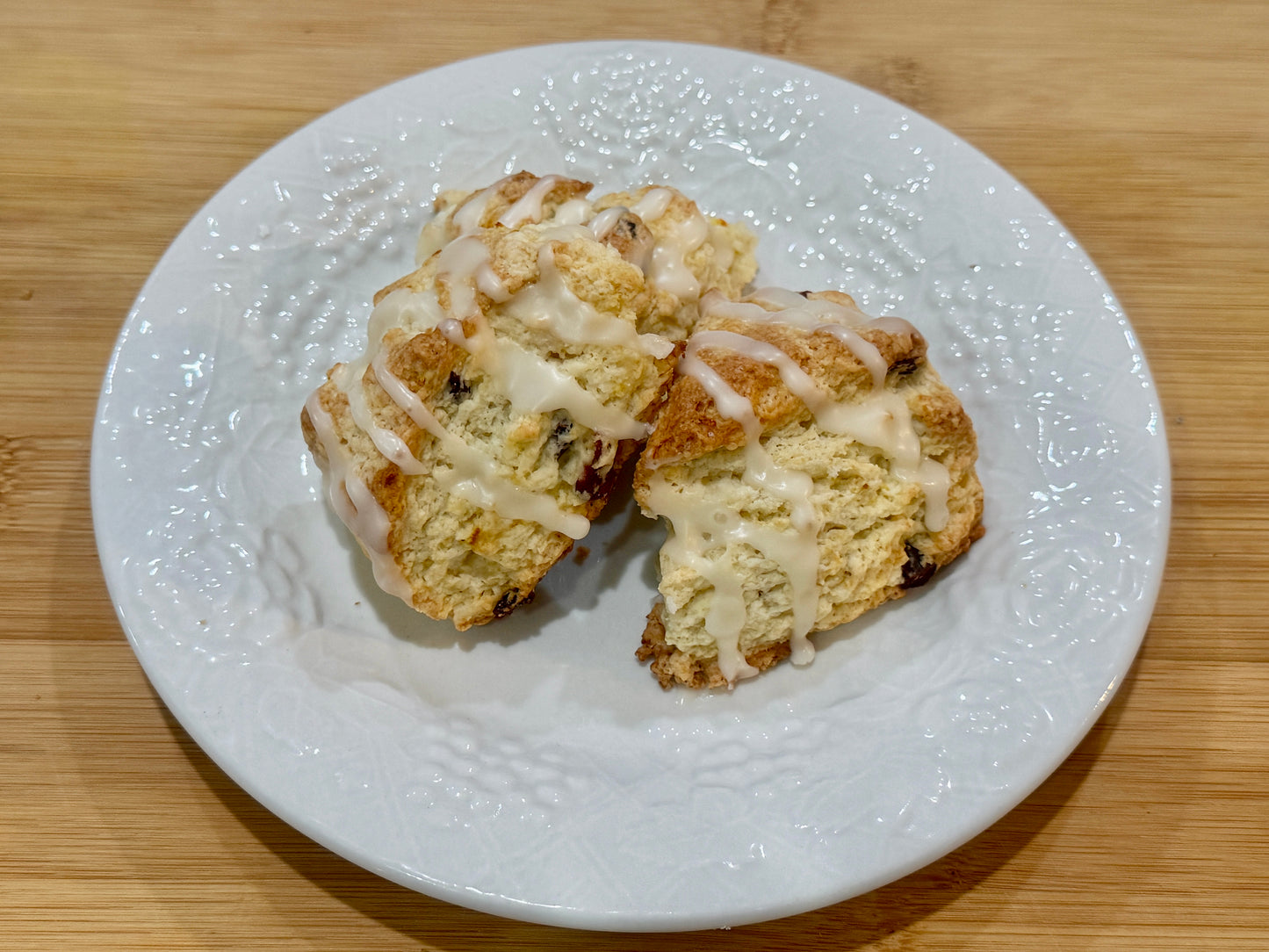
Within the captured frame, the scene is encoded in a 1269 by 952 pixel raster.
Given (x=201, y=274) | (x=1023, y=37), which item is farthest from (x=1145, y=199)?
(x=201, y=274)

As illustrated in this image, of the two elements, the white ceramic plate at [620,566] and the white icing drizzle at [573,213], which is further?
the white icing drizzle at [573,213]

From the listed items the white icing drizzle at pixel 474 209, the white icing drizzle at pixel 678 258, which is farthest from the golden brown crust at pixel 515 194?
the white icing drizzle at pixel 678 258

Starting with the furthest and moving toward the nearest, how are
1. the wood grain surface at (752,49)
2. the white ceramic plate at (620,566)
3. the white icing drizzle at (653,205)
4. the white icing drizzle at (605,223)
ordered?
the white icing drizzle at (653,205) < the white icing drizzle at (605,223) < the wood grain surface at (752,49) < the white ceramic plate at (620,566)

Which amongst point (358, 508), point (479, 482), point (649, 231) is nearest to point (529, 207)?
point (649, 231)

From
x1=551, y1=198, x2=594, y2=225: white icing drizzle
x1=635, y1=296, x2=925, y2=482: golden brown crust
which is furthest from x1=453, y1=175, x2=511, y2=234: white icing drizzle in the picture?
x1=635, y1=296, x2=925, y2=482: golden brown crust

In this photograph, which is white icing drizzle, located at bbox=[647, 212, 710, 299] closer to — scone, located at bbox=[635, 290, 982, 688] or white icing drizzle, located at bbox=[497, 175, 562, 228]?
scone, located at bbox=[635, 290, 982, 688]

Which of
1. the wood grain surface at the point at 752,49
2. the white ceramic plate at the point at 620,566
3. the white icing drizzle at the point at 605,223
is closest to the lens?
the white ceramic plate at the point at 620,566

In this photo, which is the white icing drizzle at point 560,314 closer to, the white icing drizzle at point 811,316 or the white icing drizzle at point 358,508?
the white icing drizzle at point 811,316
